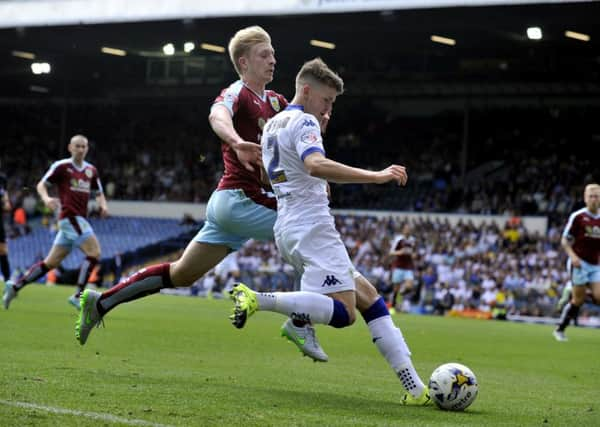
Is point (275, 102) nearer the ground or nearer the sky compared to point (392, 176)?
nearer the sky

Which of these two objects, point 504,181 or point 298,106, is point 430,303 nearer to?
point 504,181

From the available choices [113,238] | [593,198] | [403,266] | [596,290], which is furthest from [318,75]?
[113,238]

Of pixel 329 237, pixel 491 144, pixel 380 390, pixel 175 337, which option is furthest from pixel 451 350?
pixel 491 144

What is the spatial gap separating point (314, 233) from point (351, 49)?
31.6 metres

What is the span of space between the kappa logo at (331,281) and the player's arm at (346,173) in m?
0.61

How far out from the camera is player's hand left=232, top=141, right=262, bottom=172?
6.60 metres

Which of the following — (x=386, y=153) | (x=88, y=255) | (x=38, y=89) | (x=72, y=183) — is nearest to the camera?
(x=72, y=183)

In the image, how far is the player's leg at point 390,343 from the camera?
6.25 meters

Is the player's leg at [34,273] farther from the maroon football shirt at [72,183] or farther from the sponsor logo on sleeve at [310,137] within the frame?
the sponsor logo on sleeve at [310,137]

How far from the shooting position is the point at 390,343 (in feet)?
20.8

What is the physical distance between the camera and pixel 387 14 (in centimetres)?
2752

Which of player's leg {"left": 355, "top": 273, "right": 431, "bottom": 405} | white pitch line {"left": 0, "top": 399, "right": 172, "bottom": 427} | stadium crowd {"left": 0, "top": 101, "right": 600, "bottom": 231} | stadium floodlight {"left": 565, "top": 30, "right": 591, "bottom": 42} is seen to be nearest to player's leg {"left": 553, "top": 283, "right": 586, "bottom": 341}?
player's leg {"left": 355, "top": 273, "right": 431, "bottom": 405}

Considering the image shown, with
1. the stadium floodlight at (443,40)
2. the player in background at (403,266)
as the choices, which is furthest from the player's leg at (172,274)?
the stadium floodlight at (443,40)

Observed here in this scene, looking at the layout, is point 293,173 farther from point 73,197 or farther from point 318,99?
point 73,197
